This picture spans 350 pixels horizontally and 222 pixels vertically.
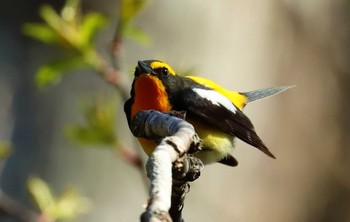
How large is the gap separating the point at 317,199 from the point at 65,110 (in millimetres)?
1450

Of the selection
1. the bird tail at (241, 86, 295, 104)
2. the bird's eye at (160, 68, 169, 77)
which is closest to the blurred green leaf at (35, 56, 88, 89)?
the bird's eye at (160, 68, 169, 77)

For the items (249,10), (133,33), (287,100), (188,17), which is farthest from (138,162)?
(287,100)

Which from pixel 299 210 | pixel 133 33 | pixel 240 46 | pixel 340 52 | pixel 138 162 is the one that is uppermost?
pixel 340 52

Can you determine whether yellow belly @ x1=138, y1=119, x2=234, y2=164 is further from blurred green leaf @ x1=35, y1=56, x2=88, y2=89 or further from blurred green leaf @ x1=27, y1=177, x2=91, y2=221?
blurred green leaf @ x1=27, y1=177, x2=91, y2=221

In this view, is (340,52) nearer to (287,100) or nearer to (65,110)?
(287,100)

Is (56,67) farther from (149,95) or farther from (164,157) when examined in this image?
(164,157)

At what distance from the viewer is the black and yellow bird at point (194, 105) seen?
2020 millimetres

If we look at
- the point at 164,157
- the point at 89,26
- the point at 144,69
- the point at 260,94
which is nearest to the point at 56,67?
the point at 89,26

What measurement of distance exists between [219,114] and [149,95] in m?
0.26

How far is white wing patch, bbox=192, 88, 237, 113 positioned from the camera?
86.4 inches

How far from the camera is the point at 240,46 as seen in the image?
3.11 metres

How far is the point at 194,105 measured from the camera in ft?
6.83

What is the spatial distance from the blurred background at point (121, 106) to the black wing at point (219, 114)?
333mm

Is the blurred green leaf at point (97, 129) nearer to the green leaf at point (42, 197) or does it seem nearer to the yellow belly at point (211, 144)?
the green leaf at point (42, 197)
